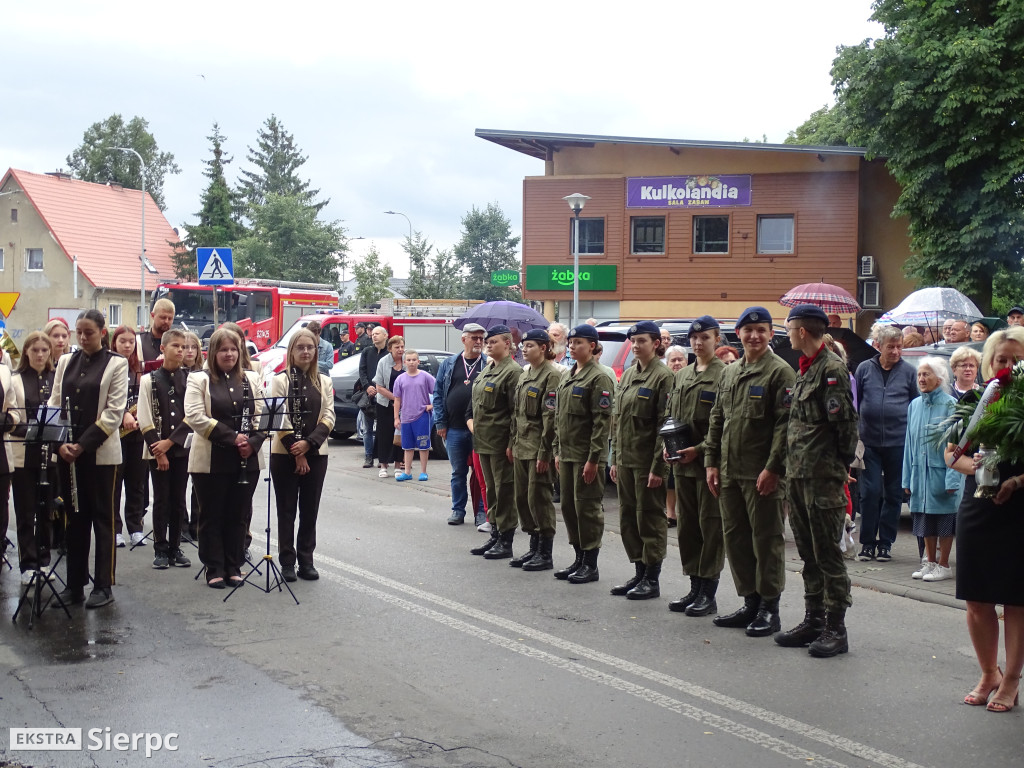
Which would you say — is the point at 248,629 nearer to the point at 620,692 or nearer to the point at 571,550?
the point at 620,692

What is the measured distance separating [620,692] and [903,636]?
2.43m

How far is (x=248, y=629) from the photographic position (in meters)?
7.19

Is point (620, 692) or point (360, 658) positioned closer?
point (620, 692)

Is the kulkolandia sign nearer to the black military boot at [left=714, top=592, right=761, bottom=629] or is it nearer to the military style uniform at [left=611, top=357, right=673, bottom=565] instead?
the military style uniform at [left=611, top=357, right=673, bottom=565]

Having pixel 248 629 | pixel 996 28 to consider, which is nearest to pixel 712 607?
pixel 248 629

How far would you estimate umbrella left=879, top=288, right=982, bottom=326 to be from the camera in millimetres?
15680

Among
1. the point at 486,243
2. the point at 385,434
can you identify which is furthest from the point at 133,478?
the point at 486,243

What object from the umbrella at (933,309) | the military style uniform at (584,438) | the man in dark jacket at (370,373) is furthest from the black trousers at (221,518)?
the umbrella at (933,309)

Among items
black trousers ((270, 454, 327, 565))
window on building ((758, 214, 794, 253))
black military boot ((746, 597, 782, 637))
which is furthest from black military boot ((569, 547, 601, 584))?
window on building ((758, 214, 794, 253))

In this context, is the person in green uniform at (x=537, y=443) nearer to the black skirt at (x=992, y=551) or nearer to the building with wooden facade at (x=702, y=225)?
the black skirt at (x=992, y=551)

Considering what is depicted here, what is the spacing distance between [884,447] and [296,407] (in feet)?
17.3

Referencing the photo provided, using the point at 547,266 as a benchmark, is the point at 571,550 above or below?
below

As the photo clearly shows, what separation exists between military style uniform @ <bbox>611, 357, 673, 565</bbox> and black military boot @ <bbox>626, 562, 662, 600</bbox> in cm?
5

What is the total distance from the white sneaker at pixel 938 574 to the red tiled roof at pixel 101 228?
52927mm
